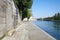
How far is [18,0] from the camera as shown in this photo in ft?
117

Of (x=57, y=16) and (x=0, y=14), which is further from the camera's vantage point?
(x=57, y=16)

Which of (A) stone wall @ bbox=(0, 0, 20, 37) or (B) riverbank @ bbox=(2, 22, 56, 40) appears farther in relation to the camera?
(B) riverbank @ bbox=(2, 22, 56, 40)

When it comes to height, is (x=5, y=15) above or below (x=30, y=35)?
above

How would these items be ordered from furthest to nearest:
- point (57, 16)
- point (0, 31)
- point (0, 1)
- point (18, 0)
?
point (57, 16) → point (18, 0) → point (0, 31) → point (0, 1)

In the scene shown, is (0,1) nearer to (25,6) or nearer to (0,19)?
(0,19)

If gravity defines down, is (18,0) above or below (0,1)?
Answer: above

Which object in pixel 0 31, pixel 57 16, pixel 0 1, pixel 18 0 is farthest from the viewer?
pixel 57 16

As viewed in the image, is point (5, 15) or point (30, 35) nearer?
point (5, 15)

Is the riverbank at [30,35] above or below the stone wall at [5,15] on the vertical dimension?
below

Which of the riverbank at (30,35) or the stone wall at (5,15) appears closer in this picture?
the stone wall at (5,15)

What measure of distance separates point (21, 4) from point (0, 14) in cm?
2968

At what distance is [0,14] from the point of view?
6.88 meters

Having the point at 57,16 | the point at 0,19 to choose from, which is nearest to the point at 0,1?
the point at 0,19

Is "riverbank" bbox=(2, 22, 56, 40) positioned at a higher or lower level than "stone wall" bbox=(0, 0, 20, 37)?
lower
